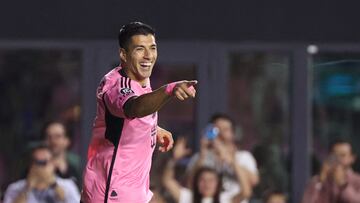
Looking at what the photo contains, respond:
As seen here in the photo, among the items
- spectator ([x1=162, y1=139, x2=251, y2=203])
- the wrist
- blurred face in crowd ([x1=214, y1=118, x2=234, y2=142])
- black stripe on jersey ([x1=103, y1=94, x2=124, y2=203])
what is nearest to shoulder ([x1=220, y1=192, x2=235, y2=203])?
spectator ([x1=162, y1=139, x2=251, y2=203])

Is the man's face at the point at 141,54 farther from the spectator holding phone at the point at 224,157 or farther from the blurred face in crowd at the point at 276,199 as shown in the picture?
the blurred face in crowd at the point at 276,199

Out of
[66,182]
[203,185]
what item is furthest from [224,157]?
[66,182]

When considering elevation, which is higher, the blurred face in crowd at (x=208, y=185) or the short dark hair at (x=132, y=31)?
the short dark hair at (x=132, y=31)

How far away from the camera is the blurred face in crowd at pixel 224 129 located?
1244 cm

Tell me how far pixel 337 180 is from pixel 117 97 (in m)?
6.36

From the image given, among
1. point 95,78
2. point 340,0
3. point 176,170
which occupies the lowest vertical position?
point 176,170

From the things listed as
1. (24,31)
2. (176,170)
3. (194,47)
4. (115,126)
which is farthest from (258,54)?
(115,126)

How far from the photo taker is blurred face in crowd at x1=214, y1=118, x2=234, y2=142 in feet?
40.8

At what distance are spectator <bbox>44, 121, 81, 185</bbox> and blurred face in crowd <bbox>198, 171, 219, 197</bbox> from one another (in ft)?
4.46

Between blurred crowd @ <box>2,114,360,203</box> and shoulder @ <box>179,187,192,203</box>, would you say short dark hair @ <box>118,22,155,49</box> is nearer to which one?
blurred crowd @ <box>2,114,360,203</box>

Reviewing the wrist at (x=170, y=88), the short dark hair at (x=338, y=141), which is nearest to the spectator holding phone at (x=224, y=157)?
the short dark hair at (x=338, y=141)

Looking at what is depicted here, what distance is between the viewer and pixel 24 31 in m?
13.0

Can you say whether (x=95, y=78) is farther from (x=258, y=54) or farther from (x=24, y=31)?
(x=258, y=54)

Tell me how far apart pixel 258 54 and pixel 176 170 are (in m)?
1.47
